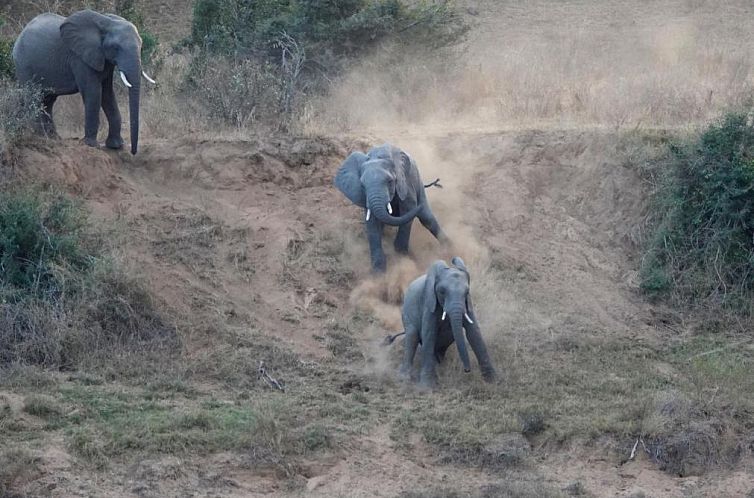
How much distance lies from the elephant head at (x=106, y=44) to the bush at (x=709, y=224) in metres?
6.56

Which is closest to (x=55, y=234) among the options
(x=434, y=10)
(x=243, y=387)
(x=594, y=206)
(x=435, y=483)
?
(x=243, y=387)

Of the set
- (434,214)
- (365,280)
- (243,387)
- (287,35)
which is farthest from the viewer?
(287,35)

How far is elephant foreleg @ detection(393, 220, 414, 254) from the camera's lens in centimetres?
1720

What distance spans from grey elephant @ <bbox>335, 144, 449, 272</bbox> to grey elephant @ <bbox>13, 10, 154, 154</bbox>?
2.81 m

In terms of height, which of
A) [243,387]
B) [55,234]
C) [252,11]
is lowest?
[243,387]

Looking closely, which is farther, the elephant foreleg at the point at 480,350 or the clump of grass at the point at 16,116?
the clump of grass at the point at 16,116

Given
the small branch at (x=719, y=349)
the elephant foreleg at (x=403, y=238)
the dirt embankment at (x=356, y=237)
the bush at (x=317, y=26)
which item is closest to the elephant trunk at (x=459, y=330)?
the dirt embankment at (x=356, y=237)

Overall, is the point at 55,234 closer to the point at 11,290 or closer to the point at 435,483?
the point at 11,290

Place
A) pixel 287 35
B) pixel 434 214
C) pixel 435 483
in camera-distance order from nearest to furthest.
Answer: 1. pixel 435 483
2. pixel 434 214
3. pixel 287 35

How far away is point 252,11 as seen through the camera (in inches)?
950

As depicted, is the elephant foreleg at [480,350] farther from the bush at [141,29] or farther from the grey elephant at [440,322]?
the bush at [141,29]

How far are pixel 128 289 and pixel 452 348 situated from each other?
11.2ft

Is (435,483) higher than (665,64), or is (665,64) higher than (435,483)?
(665,64)

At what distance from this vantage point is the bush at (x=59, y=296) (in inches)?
569
